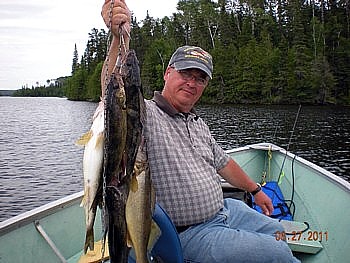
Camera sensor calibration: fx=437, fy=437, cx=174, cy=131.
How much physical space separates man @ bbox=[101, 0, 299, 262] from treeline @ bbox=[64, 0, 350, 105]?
40245 mm

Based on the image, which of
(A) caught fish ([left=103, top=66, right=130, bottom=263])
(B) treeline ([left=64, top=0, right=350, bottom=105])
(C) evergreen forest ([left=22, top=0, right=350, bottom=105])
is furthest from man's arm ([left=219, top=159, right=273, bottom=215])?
(B) treeline ([left=64, top=0, right=350, bottom=105])

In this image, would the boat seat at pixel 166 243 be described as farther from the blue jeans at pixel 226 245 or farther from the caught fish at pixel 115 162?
the caught fish at pixel 115 162

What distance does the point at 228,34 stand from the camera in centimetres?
5634

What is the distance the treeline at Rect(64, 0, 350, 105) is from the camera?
4625cm

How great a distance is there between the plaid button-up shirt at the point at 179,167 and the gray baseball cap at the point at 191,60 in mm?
256

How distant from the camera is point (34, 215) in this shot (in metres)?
3.18

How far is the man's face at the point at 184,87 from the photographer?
298cm

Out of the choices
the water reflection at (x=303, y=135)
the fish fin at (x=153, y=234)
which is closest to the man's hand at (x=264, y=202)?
the fish fin at (x=153, y=234)

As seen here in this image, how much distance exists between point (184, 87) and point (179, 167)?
60cm

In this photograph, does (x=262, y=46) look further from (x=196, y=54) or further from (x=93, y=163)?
(x=93, y=163)

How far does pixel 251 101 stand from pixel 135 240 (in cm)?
4871

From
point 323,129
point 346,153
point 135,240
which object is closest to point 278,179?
point 135,240

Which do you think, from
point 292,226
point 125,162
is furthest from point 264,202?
point 125,162

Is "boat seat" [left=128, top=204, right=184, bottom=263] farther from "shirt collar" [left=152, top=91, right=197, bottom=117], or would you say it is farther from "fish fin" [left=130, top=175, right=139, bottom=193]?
"shirt collar" [left=152, top=91, right=197, bottom=117]
